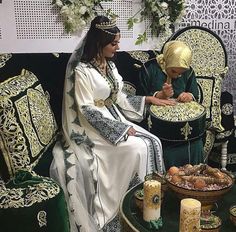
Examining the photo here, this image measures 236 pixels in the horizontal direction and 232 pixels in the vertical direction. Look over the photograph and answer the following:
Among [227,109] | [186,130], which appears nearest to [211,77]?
[227,109]

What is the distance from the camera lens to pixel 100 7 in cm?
336

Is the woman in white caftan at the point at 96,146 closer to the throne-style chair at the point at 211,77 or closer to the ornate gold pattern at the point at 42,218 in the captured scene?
the ornate gold pattern at the point at 42,218

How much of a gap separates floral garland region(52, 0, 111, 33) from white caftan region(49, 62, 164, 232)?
2.34 feet

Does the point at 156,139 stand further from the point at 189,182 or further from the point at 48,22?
the point at 48,22

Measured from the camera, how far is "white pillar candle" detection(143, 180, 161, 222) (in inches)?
66.8

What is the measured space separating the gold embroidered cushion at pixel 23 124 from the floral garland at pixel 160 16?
4.59 ft

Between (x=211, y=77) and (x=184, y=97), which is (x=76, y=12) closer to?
(x=184, y=97)

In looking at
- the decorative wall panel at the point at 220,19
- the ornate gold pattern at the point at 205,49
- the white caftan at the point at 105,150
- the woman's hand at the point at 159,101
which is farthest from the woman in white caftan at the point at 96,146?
the decorative wall panel at the point at 220,19

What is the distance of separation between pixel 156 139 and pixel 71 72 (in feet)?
2.43

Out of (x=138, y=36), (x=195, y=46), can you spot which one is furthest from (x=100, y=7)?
(x=195, y=46)

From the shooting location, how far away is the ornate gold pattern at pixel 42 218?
1.72m

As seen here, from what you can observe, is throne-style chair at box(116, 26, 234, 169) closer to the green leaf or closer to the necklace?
the green leaf

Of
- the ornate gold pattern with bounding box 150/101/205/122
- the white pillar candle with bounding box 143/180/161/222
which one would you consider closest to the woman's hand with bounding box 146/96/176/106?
the ornate gold pattern with bounding box 150/101/205/122

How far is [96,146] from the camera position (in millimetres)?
2588
